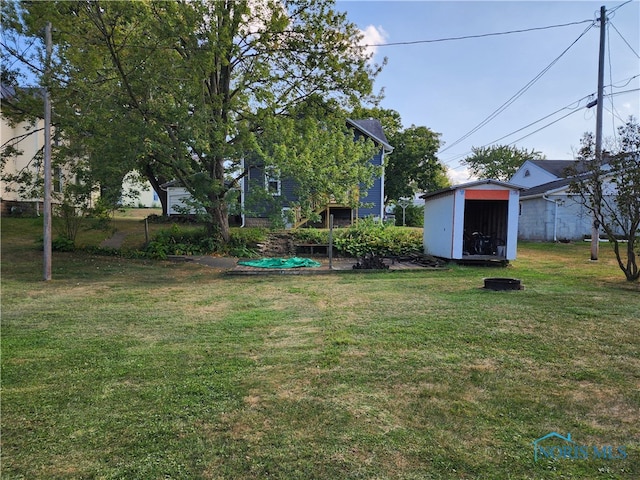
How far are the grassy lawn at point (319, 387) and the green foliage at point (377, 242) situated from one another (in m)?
7.09

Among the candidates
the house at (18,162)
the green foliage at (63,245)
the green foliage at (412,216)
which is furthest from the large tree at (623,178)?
the house at (18,162)

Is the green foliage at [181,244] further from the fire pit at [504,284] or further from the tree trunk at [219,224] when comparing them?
the fire pit at [504,284]

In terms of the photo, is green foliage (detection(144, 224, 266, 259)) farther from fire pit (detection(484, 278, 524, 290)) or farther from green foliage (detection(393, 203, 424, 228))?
green foliage (detection(393, 203, 424, 228))

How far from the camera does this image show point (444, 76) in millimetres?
14875

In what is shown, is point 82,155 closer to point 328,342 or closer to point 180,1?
point 180,1

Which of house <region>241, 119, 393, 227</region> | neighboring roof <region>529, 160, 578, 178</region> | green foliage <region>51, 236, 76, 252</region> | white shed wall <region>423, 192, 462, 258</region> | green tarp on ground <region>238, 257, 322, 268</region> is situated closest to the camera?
green tarp on ground <region>238, 257, 322, 268</region>

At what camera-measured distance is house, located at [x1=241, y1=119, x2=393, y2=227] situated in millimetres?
12055

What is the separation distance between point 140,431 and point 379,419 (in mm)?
1513

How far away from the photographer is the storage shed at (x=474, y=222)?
38.0ft

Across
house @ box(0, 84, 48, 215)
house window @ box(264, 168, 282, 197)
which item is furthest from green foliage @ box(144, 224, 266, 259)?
house @ box(0, 84, 48, 215)

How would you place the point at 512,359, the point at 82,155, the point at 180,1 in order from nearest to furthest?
1. the point at 512,359
2. the point at 180,1
3. the point at 82,155

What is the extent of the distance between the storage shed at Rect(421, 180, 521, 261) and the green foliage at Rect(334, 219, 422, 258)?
65cm

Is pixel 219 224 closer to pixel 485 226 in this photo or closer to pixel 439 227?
pixel 439 227

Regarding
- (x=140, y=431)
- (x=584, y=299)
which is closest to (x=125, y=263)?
(x=140, y=431)
